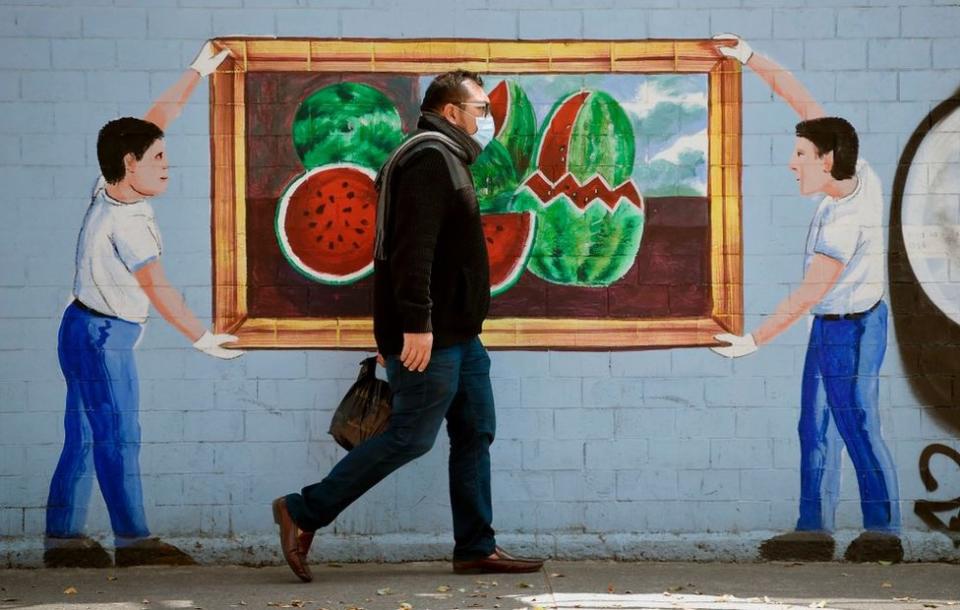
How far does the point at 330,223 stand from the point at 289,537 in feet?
4.74

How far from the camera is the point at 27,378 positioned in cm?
626

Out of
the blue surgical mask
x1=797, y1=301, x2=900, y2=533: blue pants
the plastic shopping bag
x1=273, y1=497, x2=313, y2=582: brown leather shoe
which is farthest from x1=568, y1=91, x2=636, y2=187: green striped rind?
x1=273, y1=497, x2=313, y2=582: brown leather shoe

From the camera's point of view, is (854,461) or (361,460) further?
(854,461)

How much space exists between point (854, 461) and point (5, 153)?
→ 4.09m

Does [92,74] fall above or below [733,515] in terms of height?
above

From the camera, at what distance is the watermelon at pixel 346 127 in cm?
627

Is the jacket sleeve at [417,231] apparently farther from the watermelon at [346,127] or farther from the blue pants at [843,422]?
the blue pants at [843,422]

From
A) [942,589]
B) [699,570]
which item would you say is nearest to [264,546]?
[699,570]

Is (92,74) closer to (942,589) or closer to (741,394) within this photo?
(741,394)

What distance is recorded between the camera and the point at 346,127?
6281 mm

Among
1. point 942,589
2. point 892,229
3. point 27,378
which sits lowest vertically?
point 942,589

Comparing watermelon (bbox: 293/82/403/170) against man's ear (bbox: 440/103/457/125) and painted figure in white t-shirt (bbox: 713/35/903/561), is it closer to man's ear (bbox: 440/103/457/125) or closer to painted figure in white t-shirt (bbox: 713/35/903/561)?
man's ear (bbox: 440/103/457/125)

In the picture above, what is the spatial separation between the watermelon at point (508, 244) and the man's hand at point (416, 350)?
77 centimetres

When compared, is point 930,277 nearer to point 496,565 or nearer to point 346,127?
point 496,565
